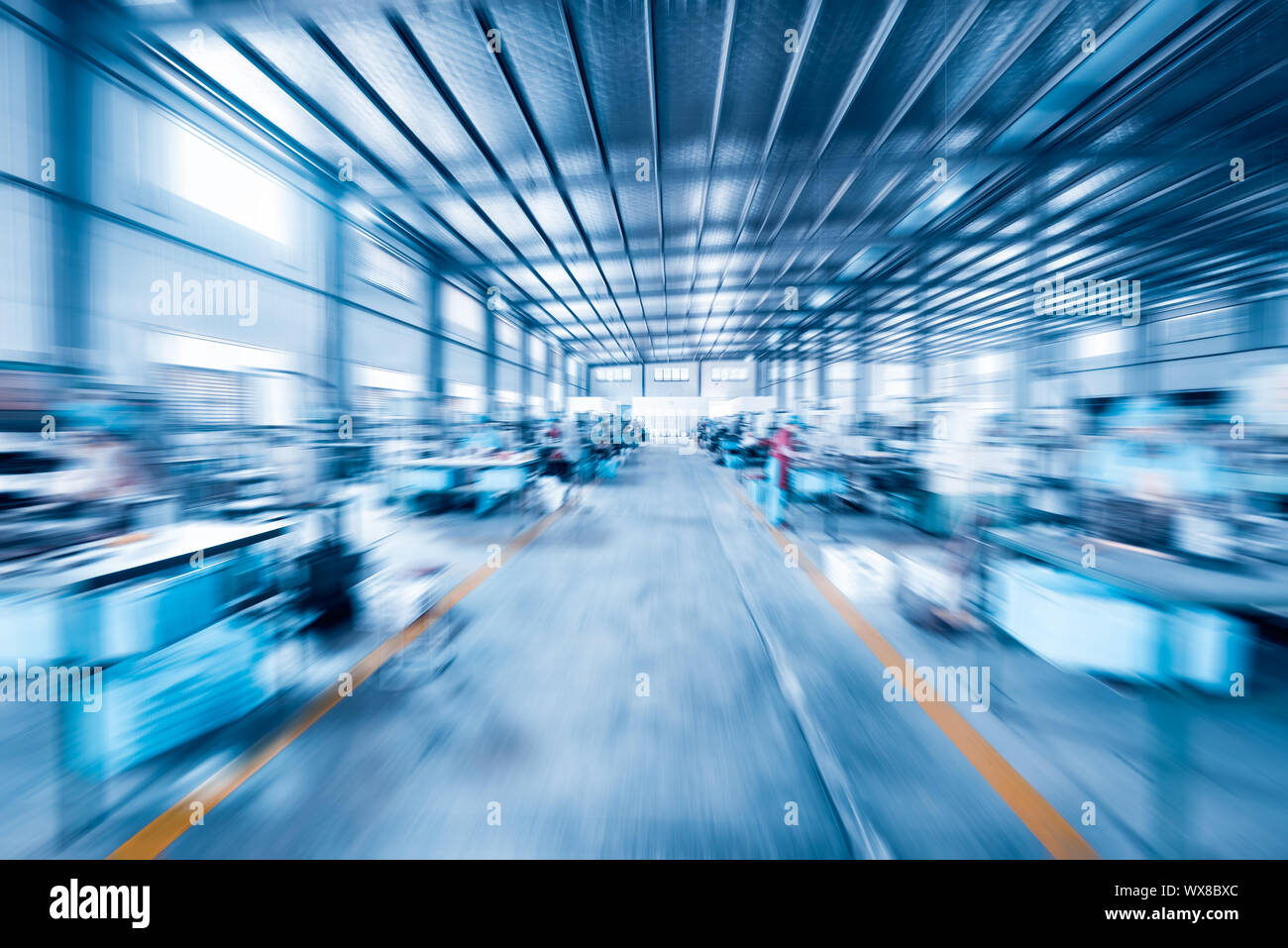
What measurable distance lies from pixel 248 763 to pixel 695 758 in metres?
1.90

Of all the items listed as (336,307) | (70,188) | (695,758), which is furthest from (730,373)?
(695,758)

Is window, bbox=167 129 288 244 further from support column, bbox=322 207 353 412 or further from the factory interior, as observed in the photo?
support column, bbox=322 207 353 412

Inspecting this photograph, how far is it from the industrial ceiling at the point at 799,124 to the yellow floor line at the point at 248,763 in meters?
5.92

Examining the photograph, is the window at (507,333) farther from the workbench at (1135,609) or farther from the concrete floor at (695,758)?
the workbench at (1135,609)

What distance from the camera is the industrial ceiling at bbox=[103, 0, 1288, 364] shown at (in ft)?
16.0

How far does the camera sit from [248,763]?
6.75ft

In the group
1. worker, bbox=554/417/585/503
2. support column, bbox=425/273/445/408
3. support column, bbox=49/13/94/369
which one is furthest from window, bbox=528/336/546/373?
support column, bbox=49/13/94/369

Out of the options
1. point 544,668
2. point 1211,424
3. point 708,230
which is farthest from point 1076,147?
point 544,668

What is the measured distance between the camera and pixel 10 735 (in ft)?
7.59

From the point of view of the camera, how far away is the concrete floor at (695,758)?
171cm

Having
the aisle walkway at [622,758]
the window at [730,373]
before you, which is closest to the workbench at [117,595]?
the aisle walkway at [622,758]

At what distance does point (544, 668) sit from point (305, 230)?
9974mm

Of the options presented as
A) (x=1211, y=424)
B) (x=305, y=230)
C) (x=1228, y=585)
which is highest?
(x=305, y=230)
